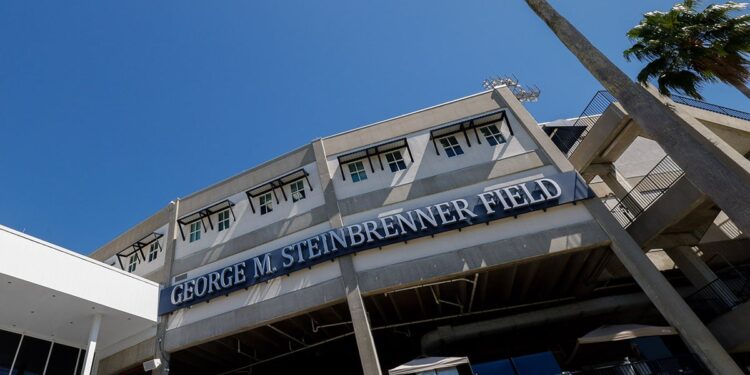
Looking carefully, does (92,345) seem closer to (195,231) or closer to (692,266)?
(195,231)

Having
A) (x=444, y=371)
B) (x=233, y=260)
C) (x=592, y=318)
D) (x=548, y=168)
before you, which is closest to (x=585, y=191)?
(x=548, y=168)

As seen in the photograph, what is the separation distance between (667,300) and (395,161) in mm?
11888

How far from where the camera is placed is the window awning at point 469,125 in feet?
61.4

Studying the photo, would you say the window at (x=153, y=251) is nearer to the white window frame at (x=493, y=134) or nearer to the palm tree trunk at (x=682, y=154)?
the white window frame at (x=493, y=134)

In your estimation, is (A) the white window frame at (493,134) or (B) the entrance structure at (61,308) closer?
(B) the entrance structure at (61,308)

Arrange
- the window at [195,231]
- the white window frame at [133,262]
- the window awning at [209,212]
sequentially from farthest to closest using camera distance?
the white window frame at [133,262]
the window at [195,231]
the window awning at [209,212]

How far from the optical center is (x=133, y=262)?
859 inches

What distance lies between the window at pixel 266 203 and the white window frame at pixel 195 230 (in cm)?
370

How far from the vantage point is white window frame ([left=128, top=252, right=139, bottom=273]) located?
70.6ft

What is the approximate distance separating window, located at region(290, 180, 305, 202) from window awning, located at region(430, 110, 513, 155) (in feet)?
22.9

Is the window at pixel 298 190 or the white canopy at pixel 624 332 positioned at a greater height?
the window at pixel 298 190

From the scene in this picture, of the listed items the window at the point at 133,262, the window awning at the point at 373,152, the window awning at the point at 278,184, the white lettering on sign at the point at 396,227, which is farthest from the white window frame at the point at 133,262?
the window awning at the point at 373,152

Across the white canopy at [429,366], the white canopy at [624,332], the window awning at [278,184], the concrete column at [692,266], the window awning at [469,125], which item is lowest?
the white canopy at [624,332]

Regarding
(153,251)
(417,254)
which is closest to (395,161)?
(417,254)
